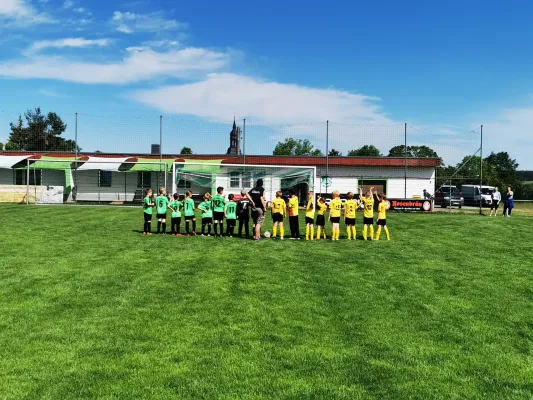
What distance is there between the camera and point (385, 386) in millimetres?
4258

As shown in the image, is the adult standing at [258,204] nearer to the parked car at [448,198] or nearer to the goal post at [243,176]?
the goal post at [243,176]

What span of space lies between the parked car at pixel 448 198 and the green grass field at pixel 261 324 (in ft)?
61.2

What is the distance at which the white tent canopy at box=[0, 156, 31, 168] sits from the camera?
31266mm

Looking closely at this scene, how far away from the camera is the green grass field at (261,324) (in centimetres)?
427

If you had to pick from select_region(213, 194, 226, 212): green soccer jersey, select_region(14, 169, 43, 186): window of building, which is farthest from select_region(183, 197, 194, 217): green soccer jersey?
select_region(14, 169, 43, 186): window of building

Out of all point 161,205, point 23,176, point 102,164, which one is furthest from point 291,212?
point 23,176

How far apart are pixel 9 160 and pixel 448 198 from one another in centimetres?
2971

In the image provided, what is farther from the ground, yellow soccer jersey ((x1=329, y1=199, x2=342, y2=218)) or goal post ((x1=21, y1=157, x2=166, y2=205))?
goal post ((x1=21, y1=157, x2=166, y2=205))

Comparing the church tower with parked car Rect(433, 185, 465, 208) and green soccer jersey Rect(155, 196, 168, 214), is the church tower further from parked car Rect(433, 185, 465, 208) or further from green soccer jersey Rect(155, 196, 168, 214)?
parked car Rect(433, 185, 465, 208)

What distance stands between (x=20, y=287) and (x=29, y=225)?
972 cm

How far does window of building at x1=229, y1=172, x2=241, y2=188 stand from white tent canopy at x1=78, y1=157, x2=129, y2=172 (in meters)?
8.28

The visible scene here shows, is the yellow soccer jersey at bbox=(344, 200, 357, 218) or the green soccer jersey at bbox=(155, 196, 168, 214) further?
the green soccer jersey at bbox=(155, 196, 168, 214)

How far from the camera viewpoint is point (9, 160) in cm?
3192

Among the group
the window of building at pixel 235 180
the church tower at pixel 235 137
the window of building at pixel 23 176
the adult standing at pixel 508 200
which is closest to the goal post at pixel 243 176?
the window of building at pixel 235 180
